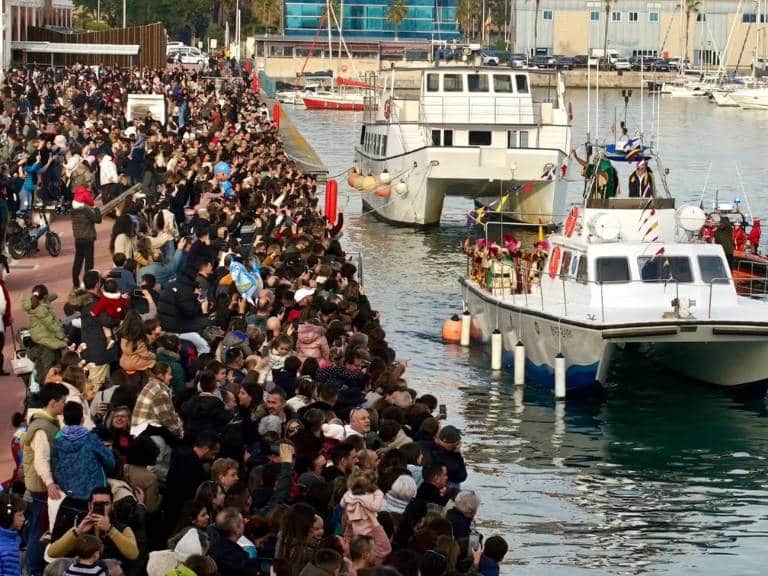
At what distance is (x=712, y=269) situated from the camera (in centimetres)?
2781

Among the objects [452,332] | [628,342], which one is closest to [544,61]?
[452,332]

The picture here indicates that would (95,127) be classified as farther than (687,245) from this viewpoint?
Yes

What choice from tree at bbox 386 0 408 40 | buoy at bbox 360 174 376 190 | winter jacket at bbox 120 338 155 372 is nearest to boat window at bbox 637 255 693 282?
winter jacket at bbox 120 338 155 372

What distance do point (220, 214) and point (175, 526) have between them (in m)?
16.3

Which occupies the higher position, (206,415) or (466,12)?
(466,12)

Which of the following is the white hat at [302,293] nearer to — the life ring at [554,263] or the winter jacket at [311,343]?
the winter jacket at [311,343]

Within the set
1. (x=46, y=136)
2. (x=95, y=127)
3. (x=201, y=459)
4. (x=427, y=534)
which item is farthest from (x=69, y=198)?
(x=427, y=534)

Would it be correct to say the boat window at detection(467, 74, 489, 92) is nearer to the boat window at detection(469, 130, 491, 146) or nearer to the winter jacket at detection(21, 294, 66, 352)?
the boat window at detection(469, 130, 491, 146)

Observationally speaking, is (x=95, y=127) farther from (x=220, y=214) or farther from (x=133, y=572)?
(x=133, y=572)

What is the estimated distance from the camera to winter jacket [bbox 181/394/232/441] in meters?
14.6

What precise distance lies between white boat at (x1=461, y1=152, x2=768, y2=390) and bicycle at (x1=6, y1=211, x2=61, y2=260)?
23.7 feet

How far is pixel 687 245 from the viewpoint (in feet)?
91.8

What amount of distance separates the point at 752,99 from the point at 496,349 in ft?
387

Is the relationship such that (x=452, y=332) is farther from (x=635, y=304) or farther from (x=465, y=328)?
A: (x=635, y=304)
